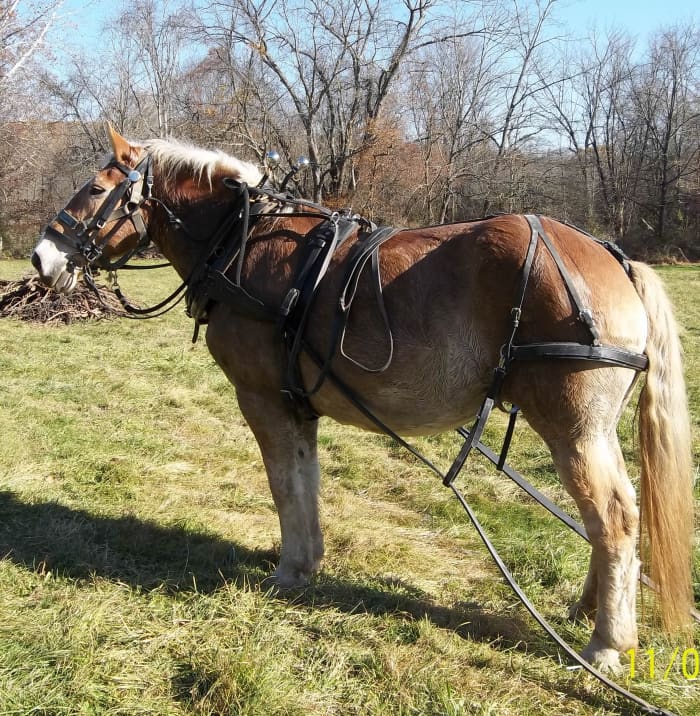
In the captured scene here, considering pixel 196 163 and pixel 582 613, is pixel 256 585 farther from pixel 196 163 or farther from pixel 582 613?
pixel 196 163

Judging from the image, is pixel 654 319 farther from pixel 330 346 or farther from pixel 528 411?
pixel 330 346

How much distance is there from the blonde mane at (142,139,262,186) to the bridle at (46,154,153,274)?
91mm

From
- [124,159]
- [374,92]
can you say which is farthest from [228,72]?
[124,159]

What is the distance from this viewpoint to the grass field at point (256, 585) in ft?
7.52

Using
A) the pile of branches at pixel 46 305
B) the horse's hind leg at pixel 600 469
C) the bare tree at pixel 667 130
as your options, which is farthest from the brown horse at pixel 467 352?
the bare tree at pixel 667 130

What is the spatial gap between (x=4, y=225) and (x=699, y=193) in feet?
120

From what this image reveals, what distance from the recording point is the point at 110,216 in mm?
3127

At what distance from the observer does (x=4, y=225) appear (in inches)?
1191

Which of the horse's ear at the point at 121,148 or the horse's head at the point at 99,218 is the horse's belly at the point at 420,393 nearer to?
the horse's head at the point at 99,218

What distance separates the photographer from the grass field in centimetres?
229

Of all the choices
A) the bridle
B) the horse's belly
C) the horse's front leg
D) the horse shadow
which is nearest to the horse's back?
the horse's belly

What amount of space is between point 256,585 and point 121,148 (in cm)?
252

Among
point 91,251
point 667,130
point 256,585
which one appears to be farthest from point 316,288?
point 667,130

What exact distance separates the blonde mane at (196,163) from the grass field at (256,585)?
2219 mm
